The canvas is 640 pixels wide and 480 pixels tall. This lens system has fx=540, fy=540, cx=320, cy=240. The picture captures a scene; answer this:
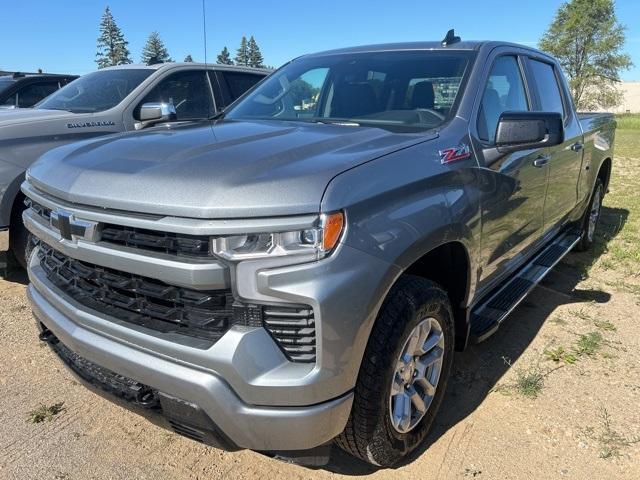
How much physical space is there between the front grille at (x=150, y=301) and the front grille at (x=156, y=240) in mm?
132

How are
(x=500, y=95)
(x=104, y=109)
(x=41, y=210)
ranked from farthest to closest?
(x=104, y=109) < (x=500, y=95) < (x=41, y=210)

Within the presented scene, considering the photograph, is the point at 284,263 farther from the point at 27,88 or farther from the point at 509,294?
the point at 27,88

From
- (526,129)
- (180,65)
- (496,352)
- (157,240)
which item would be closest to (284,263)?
(157,240)

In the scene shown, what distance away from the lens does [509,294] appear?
134 inches

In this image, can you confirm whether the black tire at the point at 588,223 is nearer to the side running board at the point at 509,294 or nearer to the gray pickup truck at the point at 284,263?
the side running board at the point at 509,294

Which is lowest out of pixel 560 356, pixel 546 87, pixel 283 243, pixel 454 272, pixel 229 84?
pixel 560 356

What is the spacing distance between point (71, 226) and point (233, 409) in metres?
0.97

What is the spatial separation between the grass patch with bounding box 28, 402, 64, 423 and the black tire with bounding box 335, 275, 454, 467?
1.61m

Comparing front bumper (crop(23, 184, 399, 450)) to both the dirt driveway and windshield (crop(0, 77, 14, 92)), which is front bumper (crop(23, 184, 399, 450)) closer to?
the dirt driveway

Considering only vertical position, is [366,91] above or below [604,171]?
above

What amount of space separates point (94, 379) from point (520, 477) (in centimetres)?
187

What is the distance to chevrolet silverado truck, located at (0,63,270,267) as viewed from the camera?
402 centimetres

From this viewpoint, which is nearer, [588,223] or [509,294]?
[509,294]

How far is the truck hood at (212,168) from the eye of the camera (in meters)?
1.79
